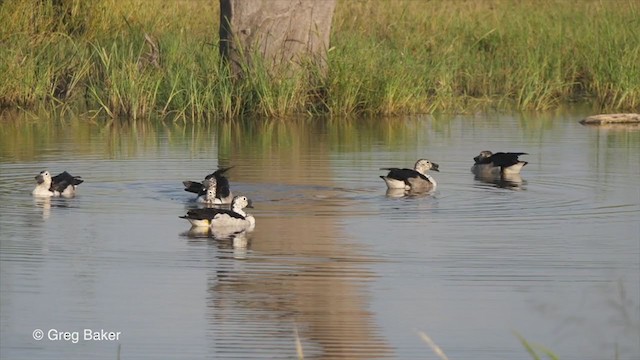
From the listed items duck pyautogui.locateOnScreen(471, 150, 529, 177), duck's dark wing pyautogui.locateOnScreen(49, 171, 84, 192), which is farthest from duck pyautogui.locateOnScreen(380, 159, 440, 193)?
duck's dark wing pyautogui.locateOnScreen(49, 171, 84, 192)

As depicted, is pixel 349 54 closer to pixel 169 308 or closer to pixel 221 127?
pixel 221 127

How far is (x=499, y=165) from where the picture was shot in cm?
1535

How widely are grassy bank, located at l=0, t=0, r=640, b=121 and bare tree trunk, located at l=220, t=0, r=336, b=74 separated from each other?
1.03 ft

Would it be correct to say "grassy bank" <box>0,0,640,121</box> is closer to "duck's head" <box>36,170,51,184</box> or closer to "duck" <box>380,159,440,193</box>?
"duck" <box>380,159,440,193</box>

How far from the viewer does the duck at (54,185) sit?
13.5m

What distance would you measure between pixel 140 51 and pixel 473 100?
5.07 metres

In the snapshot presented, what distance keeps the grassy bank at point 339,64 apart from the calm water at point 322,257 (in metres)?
2.71

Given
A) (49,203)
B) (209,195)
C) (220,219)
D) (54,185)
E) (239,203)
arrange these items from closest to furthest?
(220,219) < (239,203) < (49,203) < (209,195) < (54,185)

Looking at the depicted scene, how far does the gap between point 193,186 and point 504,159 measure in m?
3.35

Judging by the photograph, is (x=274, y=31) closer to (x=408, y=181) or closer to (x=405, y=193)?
(x=408, y=181)

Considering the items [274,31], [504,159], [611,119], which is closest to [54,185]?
[504,159]

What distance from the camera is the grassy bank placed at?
67.3 feet

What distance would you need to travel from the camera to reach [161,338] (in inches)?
322

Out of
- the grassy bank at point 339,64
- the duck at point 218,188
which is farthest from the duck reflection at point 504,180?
the grassy bank at point 339,64
